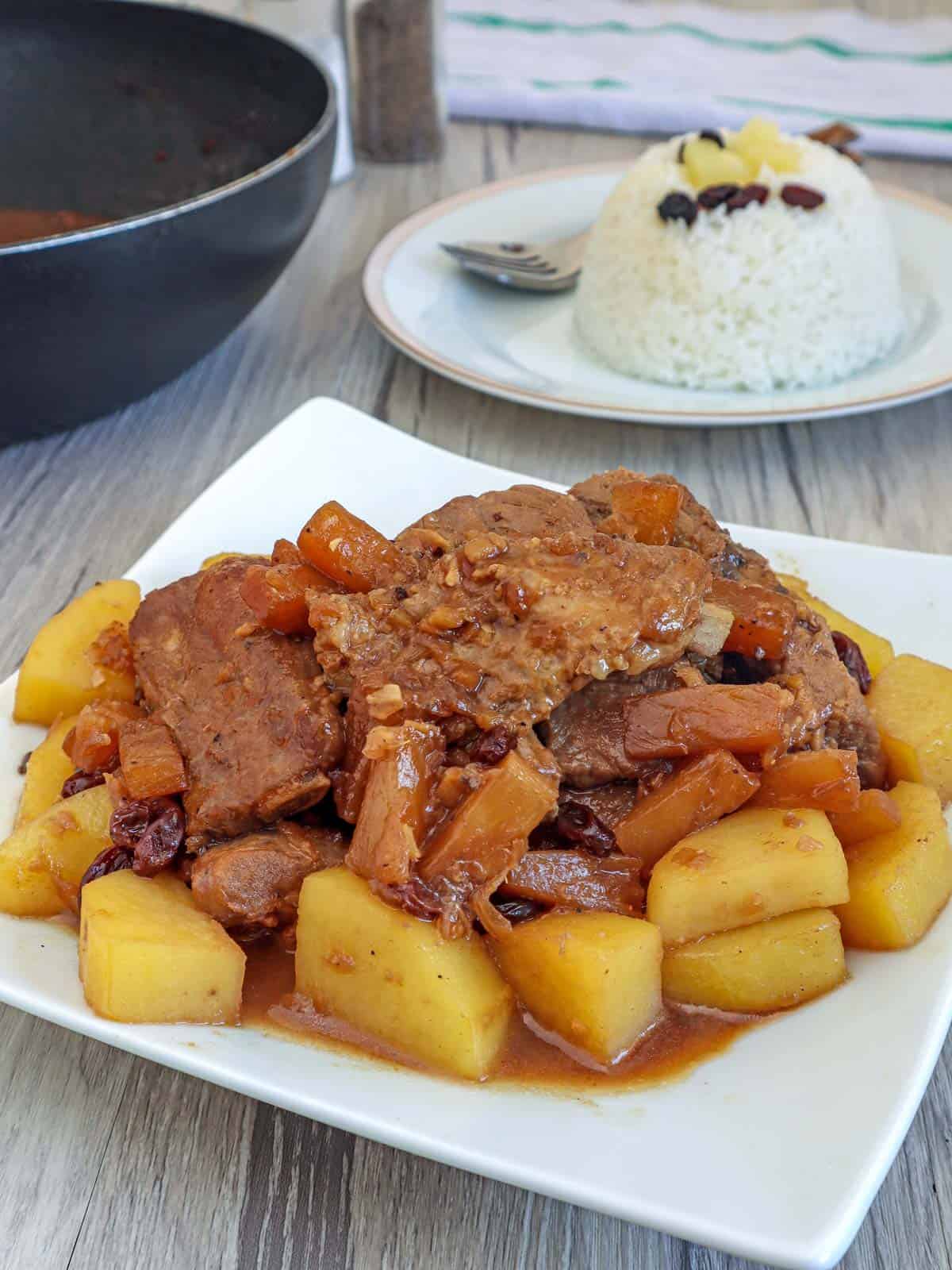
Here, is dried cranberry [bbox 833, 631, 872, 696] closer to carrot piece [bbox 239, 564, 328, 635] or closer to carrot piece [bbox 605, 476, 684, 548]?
carrot piece [bbox 605, 476, 684, 548]

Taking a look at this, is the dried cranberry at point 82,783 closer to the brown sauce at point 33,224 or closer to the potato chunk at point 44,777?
the potato chunk at point 44,777

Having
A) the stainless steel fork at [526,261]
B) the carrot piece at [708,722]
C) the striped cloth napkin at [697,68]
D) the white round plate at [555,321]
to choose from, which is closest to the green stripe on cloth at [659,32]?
the striped cloth napkin at [697,68]

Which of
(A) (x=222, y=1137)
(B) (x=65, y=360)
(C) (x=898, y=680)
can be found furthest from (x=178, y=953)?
(B) (x=65, y=360)

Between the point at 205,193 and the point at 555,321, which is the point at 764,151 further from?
the point at 205,193

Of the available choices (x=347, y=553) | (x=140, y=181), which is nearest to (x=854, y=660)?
(x=347, y=553)

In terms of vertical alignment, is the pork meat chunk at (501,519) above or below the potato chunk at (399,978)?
above
